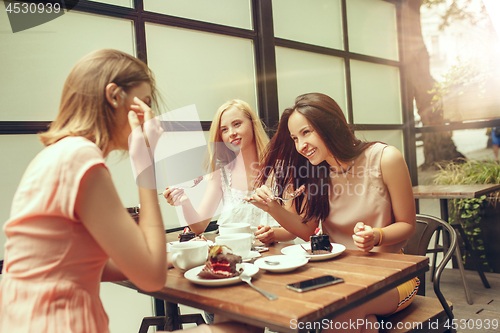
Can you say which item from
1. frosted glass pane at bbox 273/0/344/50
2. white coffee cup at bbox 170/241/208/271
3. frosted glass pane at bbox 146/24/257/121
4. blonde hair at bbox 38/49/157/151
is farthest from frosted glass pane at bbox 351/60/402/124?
blonde hair at bbox 38/49/157/151

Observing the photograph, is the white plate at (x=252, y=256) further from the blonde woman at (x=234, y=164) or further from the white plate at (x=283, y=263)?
the blonde woman at (x=234, y=164)

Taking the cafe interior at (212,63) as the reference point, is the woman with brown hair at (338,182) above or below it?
below

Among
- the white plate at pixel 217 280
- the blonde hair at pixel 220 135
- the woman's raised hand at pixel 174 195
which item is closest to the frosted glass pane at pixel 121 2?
the blonde hair at pixel 220 135

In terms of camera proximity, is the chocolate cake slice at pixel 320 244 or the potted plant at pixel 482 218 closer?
the chocolate cake slice at pixel 320 244

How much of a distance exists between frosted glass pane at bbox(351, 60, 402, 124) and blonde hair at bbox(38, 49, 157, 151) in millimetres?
3532

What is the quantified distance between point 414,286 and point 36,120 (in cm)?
200

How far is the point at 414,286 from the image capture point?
150 cm

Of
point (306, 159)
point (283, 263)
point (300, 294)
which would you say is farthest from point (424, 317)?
point (306, 159)

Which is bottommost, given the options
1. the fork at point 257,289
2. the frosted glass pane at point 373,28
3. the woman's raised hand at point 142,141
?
the fork at point 257,289

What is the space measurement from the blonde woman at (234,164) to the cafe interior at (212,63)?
24cm

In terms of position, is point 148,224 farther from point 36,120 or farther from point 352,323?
point 36,120

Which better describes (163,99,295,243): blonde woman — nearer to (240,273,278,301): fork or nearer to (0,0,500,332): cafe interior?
(0,0,500,332): cafe interior

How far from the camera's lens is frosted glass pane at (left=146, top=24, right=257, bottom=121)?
8.55 feet

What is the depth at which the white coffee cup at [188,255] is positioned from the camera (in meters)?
1.23
